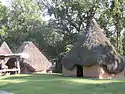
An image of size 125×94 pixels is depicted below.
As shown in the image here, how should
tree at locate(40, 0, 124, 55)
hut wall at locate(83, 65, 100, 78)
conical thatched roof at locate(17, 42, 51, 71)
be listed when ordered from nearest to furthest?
hut wall at locate(83, 65, 100, 78)
conical thatched roof at locate(17, 42, 51, 71)
tree at locate(40, 0, 124, 55)

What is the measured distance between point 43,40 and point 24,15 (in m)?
5.75

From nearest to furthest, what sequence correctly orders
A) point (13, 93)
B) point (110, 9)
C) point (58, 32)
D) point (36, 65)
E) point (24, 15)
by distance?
1. point (13, 93)
2. point (36, 65)
3. point (110, 9)
4. point (58, 32)
5. point (24, 15)

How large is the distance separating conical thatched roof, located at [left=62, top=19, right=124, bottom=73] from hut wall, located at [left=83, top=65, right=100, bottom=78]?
18.7 inches

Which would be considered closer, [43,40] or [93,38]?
[93,38]

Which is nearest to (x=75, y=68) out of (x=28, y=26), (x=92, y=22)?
(x=92, y=22)

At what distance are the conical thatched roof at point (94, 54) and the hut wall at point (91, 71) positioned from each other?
48cm

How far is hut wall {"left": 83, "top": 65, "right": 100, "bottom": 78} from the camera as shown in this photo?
84.1 ft

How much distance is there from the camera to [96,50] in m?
26.5

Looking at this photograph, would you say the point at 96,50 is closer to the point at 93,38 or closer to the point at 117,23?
the point at 93,38

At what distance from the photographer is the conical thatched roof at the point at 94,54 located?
25.9 meters

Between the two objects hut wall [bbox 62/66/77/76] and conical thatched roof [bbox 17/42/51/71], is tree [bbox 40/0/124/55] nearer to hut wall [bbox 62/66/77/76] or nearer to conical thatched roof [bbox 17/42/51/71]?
conical thatched roof [bbox 17/42/51/71]

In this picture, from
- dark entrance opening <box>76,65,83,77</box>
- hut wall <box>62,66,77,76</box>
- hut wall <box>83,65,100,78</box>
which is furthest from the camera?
dark entrance opening <box>76,65,83,77</box>

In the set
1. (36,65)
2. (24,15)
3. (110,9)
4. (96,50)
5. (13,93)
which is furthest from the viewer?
(24,15)

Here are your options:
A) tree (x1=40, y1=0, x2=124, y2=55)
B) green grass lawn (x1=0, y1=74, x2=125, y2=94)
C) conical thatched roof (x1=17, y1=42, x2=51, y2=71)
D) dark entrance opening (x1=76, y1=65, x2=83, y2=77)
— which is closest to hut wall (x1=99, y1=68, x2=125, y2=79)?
dark entrance opening (x1=76, y1=65, x2=83, y2=77)
